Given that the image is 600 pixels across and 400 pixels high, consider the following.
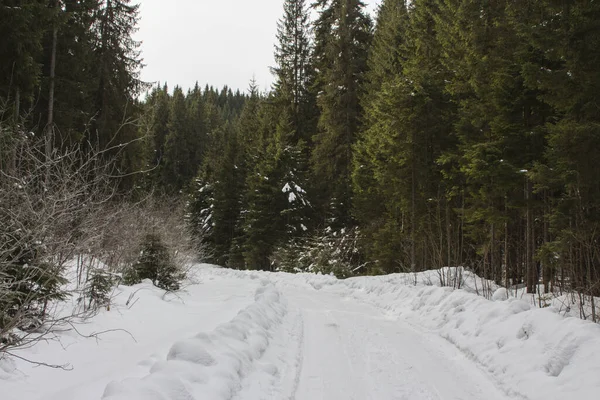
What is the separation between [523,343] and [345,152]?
24.7 m

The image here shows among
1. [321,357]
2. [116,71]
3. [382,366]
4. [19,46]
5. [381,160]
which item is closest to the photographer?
[382,366]

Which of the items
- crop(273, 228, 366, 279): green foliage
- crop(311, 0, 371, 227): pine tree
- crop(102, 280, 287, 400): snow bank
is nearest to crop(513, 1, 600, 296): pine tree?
crop(102, 280, 287, 400): snow bank

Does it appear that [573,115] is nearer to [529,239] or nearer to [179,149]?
[529,239]

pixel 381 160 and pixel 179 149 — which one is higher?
pixel 179 149

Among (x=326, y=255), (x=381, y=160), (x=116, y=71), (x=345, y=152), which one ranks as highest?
(x=116, y=71)

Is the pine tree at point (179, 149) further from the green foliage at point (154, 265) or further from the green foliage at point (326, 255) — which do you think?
the green foliage at point (154, 265)

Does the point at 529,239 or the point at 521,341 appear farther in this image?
the point at 529,239

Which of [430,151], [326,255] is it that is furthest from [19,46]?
[326,255]

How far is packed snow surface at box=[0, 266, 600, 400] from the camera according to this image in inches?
167

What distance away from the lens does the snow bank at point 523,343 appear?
439 centimetres

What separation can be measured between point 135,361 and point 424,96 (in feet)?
49.8

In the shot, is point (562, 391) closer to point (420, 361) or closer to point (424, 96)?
point (420, 361)

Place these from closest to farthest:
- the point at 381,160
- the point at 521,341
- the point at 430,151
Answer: the point at 521,341
the point at 430,151
the point at 381,160

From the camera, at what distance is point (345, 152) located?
97.4 feet
